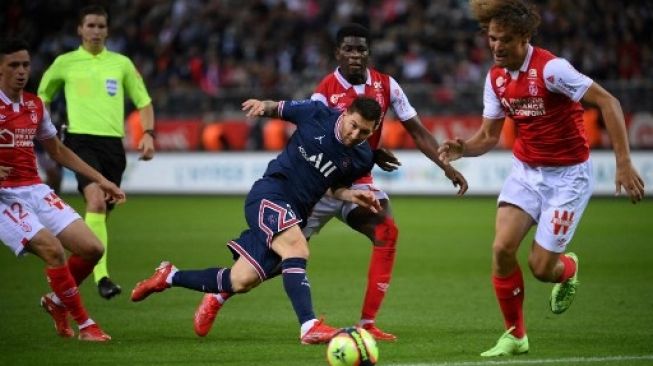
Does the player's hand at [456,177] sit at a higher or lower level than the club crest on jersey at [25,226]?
higher

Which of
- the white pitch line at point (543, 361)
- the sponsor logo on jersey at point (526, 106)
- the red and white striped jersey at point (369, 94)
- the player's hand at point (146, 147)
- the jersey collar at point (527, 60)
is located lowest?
the white pitch line at point (543, 361)

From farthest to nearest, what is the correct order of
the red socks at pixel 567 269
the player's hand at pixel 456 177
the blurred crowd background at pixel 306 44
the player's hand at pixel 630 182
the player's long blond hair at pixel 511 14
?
the blurred crowd background at pixel 306 44
the player's hand at pixel 456 177
the red socks at pixel 567 269
the player's long blond hair at pixel 511 14
the player's hand at pixel 630 182

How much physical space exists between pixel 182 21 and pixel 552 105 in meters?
21.5

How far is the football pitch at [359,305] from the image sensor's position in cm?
793

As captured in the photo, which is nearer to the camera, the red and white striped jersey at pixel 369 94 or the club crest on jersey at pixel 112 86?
the red and white striped jersey at pixel 369 94

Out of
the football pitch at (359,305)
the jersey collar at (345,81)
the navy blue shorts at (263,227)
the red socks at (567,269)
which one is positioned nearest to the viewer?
the football pitch at (359,305)

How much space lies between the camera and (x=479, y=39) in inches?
1008

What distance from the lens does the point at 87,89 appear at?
35.8ft

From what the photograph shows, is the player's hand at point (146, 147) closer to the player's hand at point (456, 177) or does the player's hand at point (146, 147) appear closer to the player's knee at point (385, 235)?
the player's knee at point (385, 235)

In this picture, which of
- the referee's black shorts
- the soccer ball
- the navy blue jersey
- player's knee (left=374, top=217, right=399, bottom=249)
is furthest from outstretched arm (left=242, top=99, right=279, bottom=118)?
the referee's black shorts

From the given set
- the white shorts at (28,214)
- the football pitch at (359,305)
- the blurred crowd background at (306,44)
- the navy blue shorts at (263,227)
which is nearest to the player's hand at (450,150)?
the navy blue shorts at (263,227)

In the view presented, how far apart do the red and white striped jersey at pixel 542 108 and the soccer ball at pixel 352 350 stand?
80.4 inches

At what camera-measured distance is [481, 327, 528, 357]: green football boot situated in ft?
25.7

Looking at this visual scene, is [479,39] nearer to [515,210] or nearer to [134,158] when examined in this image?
[134,158]
